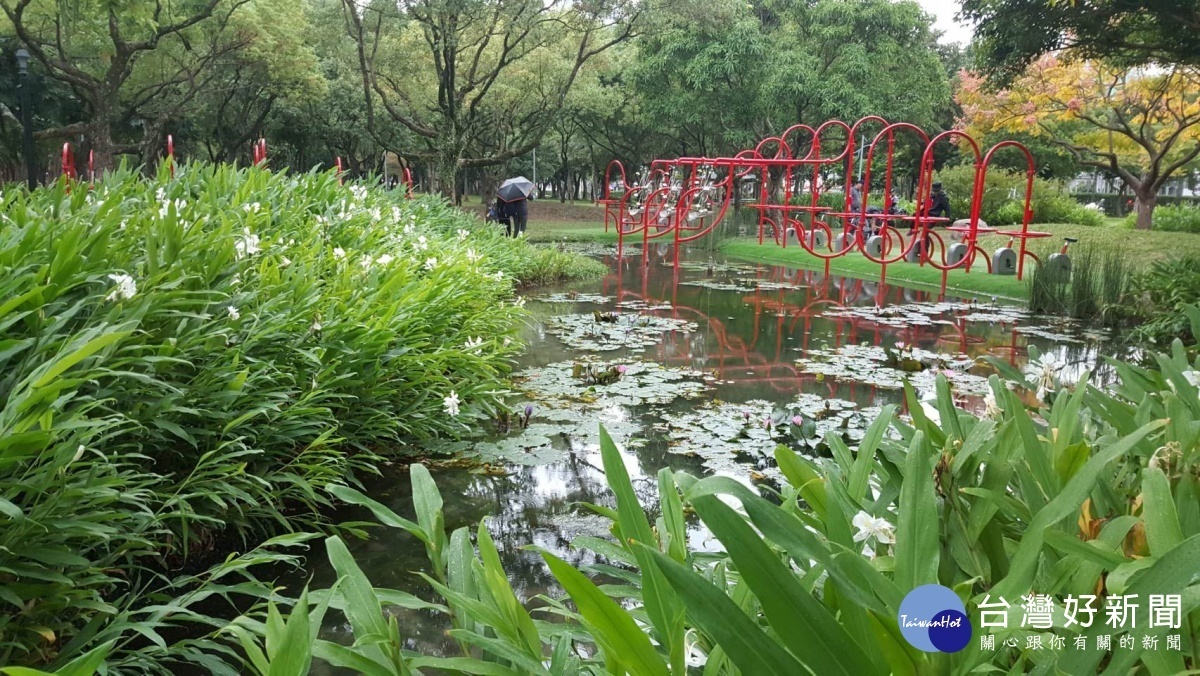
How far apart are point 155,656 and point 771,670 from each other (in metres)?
1.81

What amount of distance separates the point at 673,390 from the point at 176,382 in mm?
3336

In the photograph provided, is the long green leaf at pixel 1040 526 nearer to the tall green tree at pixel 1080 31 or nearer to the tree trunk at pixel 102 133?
the tall green tree at pixel 1080 31

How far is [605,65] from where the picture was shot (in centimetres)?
2255

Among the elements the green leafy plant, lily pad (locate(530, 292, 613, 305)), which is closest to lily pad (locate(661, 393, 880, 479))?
the green leafy plant

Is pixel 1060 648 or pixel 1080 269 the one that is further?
pixel 1080 269

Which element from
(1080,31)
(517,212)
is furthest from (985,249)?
(517,212)

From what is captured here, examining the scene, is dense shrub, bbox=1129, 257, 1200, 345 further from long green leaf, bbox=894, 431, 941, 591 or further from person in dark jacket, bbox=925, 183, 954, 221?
long green leaf, bbox=894, 431, 941, 591

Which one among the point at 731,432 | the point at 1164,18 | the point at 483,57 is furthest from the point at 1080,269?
the point at 483,57

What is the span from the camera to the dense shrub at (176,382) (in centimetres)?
185

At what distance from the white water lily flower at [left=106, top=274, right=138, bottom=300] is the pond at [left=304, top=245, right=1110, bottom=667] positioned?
3.63ft

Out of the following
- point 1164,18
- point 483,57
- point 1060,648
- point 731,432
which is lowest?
point 731,432

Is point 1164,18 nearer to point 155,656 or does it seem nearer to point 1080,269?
point 1080,269

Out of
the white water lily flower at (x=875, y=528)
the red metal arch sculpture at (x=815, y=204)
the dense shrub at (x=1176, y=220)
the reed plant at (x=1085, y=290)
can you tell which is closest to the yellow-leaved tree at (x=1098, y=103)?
the dense shrub at (x=1176, y=220)

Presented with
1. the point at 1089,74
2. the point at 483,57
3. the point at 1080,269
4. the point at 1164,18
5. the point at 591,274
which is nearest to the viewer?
the point at 1080,269
